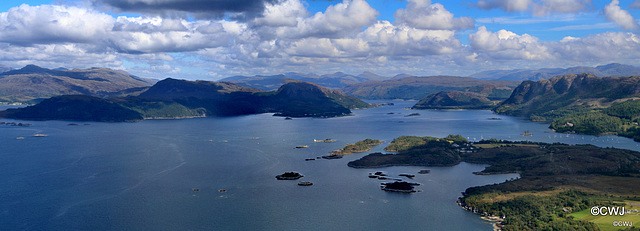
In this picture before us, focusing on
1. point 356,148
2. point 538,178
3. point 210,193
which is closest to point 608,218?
point 538,178

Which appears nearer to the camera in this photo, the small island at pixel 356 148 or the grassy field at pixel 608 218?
the grassy field at pixel 608 218

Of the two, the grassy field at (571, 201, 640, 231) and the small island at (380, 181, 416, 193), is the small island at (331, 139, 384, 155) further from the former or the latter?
the grassy field at (571, 201, 640, 231)

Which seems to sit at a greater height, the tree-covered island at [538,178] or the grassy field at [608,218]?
the tree-covered island at [538,178]

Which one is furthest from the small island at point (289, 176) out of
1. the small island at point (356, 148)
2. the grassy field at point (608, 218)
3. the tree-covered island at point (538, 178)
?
the grassy field at point (608, 218)

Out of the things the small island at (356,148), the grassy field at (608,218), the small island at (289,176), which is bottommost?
the grassy field at (608,218)

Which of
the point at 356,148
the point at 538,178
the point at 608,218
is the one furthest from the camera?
the point at 356,148

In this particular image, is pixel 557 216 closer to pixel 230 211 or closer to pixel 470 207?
pixel 470 207

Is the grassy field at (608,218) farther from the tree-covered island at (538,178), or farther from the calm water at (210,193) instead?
the calm water at (210,193)

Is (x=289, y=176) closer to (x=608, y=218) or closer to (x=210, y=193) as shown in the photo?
(x=210, y=193)

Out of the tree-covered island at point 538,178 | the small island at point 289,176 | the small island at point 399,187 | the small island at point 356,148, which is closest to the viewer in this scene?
the tree-covered island at point 538,178

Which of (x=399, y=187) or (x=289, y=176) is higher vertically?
(x=289, y=176)

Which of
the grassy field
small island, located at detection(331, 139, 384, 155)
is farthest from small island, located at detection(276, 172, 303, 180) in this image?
the grassy field

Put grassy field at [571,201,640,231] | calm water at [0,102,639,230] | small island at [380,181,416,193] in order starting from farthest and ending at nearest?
small island at [380,181,416,193] → calm water at [0,102,639,230] → grassy field at [571,201,640,231]
